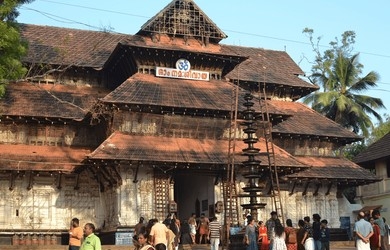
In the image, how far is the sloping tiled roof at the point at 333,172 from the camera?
29000 millimetres

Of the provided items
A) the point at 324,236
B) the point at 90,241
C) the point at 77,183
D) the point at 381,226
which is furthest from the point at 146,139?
the point at 90,241

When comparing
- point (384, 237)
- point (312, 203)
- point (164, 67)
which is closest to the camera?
point (384, 237)

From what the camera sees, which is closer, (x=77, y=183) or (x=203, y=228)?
(x=203, y=228)

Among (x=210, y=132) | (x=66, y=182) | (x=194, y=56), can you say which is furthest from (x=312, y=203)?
(x=66, y=182)

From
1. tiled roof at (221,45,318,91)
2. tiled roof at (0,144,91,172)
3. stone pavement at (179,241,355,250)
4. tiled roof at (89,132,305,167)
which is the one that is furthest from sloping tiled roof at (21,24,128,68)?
stone pavement at (179,241,355,250)

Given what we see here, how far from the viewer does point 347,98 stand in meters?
47.9

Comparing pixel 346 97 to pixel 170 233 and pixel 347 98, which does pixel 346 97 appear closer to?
pixel 347 98

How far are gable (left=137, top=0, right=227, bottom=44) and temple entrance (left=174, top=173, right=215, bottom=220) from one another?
21.4ft

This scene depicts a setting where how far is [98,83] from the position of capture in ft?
101

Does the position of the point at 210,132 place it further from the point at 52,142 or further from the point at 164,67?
the point at 52,142

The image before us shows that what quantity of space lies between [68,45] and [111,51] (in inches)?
86.8

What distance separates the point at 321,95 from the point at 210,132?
22668mm

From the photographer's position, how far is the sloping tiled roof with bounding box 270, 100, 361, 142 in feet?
102

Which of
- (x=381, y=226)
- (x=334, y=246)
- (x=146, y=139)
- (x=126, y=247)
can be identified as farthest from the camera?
(x=334, y=246)
